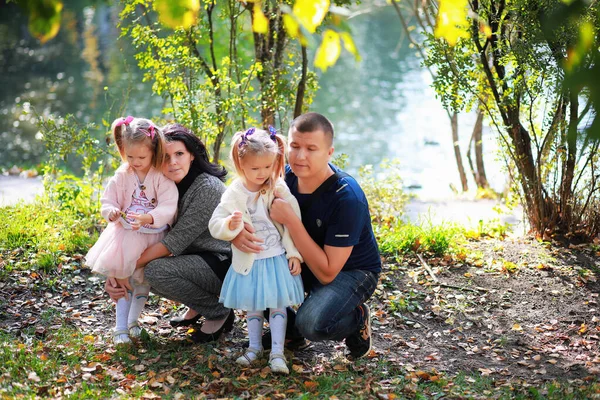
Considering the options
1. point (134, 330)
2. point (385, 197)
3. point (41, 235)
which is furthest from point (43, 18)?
point (385, 197)

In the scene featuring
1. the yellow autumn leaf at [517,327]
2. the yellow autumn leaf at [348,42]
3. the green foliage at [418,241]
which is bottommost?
the yellow autumn leaf at [517,327]

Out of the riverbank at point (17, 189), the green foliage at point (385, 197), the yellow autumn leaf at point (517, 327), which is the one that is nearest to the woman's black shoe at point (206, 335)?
the yellow autumn leaf at point (517, 327)

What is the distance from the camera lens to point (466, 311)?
4457 mm

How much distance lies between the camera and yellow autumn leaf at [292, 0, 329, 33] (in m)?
2.05

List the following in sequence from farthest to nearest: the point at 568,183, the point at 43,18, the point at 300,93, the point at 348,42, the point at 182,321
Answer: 1. the point at 300,93
2. the point at 568,183
3. the point at 182,321
4. the point at 43,18
5. the point at 348,42

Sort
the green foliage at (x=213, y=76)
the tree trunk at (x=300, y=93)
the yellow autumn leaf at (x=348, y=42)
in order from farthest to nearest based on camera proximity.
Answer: the tree trunk at (x=300, y=93), the green foliage at (x=213, y=76), the yellow autumn leaf at (x=348, y=42)

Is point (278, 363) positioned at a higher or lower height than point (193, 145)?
lower

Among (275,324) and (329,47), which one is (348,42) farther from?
(275,324)

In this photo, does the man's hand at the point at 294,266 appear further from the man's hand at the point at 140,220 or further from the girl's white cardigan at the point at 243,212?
the man's hand at the point at 140,220

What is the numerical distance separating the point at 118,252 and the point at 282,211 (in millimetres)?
931

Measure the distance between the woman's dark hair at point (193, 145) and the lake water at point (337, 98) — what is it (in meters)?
5.87

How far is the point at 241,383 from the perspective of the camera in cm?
336

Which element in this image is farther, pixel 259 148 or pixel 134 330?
pixel 134 330

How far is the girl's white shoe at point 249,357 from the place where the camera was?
Result: 3.49 m
